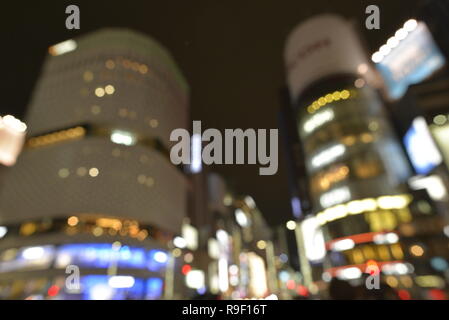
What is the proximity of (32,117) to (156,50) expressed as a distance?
3929cm

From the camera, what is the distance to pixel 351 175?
174 ft

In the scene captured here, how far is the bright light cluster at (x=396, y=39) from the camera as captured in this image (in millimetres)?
41331

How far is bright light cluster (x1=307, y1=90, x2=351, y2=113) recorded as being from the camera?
62156 millimetres

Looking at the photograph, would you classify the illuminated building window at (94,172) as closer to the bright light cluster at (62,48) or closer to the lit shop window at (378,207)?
the bright light cluster at (62,48)

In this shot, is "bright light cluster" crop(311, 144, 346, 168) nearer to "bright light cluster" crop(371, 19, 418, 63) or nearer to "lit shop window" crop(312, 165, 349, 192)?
"lit shop window" crop(312, 165, 349, 192)

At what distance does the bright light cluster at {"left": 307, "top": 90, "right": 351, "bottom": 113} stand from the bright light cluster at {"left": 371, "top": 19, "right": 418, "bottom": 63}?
14.3 metres

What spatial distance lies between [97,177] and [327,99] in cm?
5165

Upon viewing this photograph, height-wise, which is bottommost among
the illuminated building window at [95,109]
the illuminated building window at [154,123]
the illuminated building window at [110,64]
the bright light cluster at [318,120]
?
the bright light cluster at [318,120]

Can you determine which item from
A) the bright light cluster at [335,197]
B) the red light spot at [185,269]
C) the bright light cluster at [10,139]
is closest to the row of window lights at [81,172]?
the bright light cluster at [10,139]

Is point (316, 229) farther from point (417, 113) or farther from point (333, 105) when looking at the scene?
point (417, 113)

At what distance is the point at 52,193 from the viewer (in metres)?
63.6

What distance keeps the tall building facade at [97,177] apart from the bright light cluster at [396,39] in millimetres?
52527
